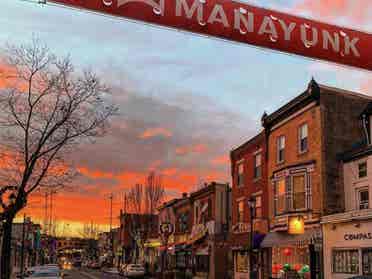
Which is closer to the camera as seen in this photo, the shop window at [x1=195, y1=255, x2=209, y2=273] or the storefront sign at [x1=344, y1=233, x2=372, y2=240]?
the storefront sign at [x1=344, y1=233, x2=372, y2=240]

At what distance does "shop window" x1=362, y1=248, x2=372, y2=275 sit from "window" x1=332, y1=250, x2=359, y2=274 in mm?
462

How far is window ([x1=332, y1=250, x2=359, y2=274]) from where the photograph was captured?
27.1 metres

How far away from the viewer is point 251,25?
31.0ft

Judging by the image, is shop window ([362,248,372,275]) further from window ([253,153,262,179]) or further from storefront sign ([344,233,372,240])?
window ([253,153,262,179])

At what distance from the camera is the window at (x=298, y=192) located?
104 feet

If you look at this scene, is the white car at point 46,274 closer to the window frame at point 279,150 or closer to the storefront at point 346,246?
the storefront at point 346,246

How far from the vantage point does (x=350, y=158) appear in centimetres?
3005

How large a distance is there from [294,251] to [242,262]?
10367mm

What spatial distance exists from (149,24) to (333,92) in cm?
2406

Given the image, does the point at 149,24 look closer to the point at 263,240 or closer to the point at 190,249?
the point at 263,240

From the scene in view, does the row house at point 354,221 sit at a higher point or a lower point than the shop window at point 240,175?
lower

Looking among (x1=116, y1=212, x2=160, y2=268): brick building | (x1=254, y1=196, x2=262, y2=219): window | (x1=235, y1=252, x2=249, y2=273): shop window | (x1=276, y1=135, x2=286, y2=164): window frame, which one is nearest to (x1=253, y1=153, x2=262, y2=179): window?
(x1=254, y1=196, x2=262, y2=219): window

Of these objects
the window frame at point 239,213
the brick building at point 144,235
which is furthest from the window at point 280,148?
the brick building at point 144,235

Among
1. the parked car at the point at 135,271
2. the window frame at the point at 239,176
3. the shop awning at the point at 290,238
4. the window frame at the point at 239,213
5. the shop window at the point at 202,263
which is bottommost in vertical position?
the parked car at the point at 135,271
